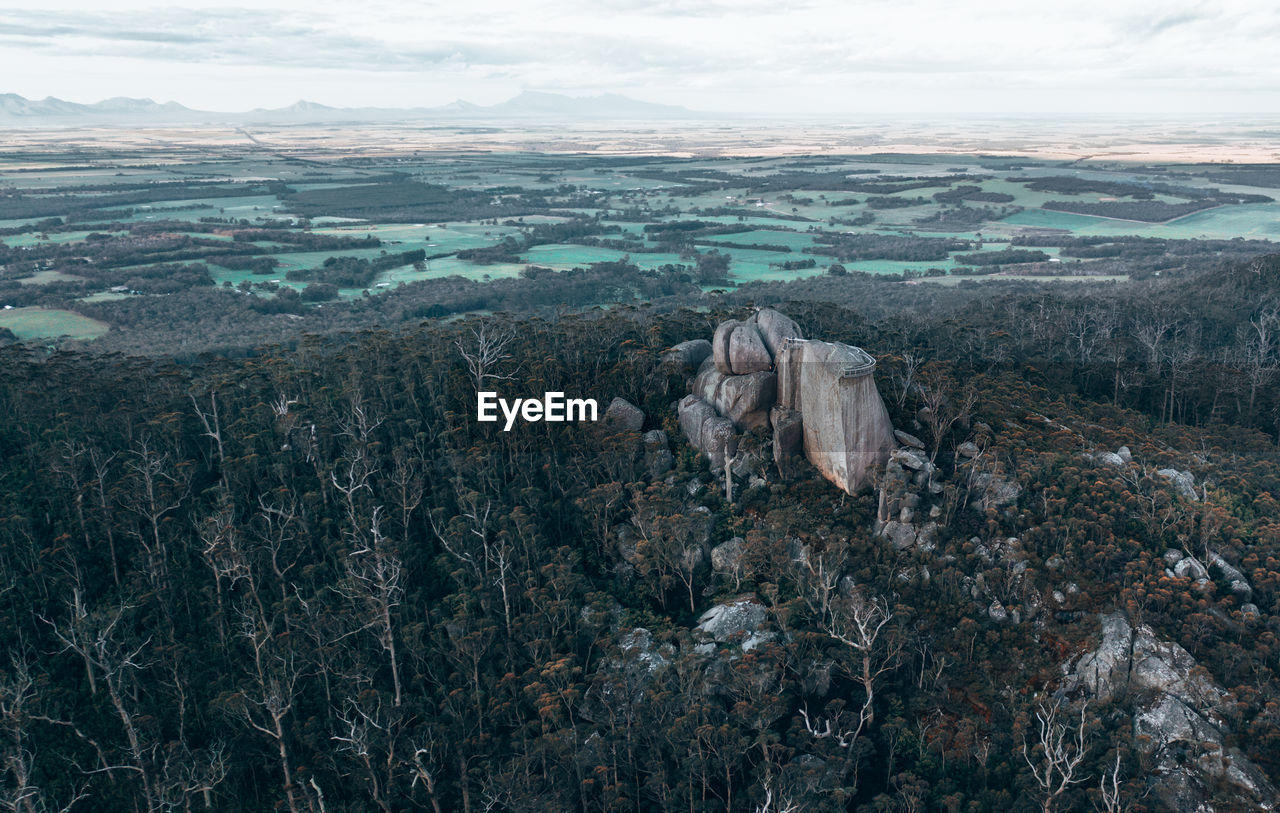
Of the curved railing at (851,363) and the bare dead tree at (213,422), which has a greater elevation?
the curved railing at (851,363)

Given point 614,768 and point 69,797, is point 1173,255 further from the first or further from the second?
point 69,797

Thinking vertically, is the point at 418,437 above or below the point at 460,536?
above

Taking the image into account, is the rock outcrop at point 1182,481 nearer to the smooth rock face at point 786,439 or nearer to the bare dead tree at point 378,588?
the smooth rock face at point 786,439

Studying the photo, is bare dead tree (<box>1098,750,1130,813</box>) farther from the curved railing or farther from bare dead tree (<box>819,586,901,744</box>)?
the curved railing

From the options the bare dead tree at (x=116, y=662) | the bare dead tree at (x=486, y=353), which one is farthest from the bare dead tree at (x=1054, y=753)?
the bare dead tree at (x=486, y=353)

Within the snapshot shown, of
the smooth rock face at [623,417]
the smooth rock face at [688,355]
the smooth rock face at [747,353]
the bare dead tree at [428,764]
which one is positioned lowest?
the bare dead tree at [428,764]

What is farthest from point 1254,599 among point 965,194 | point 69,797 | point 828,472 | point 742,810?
point 965,194

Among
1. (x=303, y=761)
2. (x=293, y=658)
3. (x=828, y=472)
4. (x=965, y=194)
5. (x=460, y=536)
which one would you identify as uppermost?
(x=965, y=194)
